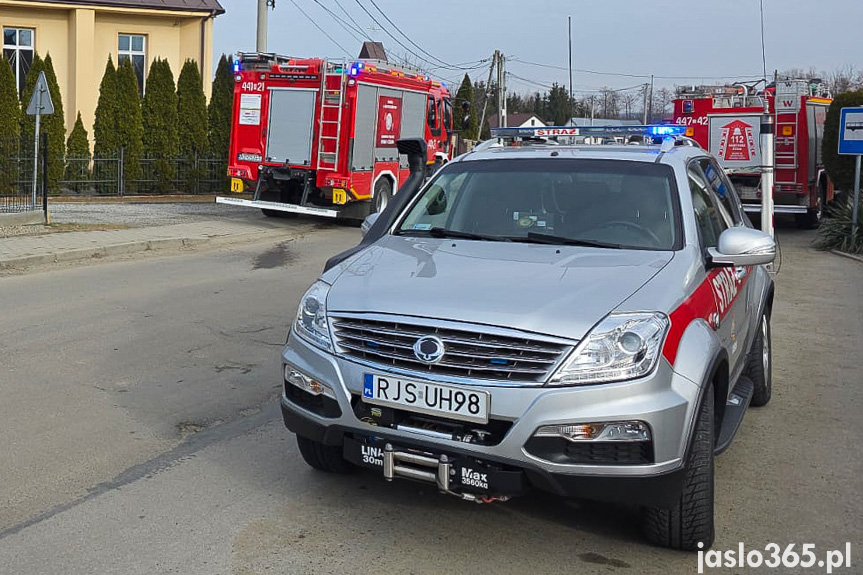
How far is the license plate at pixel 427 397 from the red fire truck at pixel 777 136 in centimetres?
1843

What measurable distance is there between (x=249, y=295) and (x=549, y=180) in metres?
6.50

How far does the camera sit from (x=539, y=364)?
12.8 feet

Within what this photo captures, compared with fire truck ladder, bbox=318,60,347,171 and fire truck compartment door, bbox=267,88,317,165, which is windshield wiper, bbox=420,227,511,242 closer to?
fire truck ladder, bbox=318,60,347,171

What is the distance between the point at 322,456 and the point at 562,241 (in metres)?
1.66

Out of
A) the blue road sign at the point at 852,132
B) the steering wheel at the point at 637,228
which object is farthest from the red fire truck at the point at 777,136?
the steering wheel at the point at 637,228

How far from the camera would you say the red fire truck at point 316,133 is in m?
19.2

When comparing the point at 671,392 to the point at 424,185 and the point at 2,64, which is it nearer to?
the point at 424,185

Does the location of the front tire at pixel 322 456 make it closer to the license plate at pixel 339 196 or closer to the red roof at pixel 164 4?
the license plate at pixel 339 196

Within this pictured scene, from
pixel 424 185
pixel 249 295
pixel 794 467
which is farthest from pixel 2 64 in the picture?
pixel 794 467

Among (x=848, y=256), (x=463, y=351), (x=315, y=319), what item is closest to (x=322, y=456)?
(x=315, y=319)

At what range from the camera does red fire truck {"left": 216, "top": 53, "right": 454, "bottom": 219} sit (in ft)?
63.0

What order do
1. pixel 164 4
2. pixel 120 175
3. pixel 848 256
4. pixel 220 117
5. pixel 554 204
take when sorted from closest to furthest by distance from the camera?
pixel 554 204 < pixel 848 256 < pixel 120 175 < pixel 220 117 < pixel 164 4

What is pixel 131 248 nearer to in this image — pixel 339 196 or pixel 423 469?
pixel 339 196

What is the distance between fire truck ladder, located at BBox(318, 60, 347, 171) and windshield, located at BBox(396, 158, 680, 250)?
1358cm
